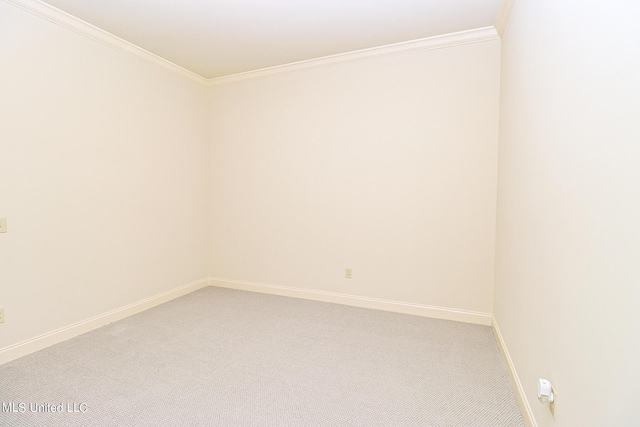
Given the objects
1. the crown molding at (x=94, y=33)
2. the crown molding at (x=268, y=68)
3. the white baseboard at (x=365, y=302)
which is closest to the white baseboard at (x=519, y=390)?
the white baseboard at (x=365, y=302)

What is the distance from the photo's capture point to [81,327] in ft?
9.36

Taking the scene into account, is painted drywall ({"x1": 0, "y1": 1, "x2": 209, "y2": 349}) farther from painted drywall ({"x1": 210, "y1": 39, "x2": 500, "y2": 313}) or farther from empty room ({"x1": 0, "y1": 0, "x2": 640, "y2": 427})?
painted drywall ({"x1": 210, "y1": 39, "x2": 500, "y2": 313})

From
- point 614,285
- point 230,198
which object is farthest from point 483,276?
point 230,198

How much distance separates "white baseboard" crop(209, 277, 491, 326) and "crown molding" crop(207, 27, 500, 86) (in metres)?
2.49

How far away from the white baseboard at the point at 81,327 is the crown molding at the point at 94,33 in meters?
2.44

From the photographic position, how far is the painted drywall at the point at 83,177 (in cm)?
242

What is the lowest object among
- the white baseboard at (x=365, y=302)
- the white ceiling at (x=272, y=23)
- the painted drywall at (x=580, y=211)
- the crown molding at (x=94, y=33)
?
the white baseboard at (x=365, y=302)

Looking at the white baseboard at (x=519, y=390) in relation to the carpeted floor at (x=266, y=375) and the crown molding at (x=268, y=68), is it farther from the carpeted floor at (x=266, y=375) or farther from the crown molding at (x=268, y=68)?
the crown molding at (x=268, y=68)

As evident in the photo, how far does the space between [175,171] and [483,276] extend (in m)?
3.41

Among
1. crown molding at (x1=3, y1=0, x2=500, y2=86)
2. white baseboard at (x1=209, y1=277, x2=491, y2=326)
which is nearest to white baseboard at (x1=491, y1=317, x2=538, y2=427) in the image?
white baseboard at (x1=209, y1=277, x2=491, y2=326)

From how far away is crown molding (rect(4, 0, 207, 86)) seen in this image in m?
2.50

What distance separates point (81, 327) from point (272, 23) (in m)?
3.06

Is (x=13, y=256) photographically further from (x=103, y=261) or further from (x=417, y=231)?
(x=417, y=231)

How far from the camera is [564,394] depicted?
1.23 metres
